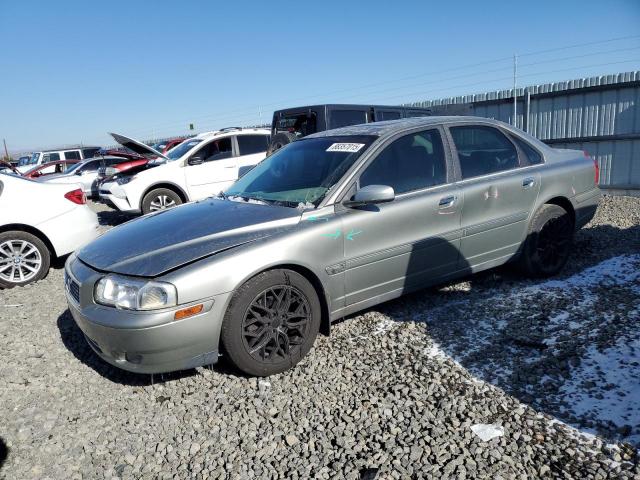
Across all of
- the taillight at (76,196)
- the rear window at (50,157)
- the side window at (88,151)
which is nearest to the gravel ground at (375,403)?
the taillight at (76,196)

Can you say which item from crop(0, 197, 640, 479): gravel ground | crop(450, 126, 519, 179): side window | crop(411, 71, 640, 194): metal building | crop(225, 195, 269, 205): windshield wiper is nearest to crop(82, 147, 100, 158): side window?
crop(411, 71, 640, 194): metal building

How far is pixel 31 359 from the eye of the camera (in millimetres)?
3637

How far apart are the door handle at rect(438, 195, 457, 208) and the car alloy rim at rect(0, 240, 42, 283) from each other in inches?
190

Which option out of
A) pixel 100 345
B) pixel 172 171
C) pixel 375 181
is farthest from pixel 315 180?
pixel 172 171

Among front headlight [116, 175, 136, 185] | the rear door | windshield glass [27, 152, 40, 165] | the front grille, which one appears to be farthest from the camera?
windshield glass [27, 152, 40, 165]

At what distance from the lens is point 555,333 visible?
142 inches

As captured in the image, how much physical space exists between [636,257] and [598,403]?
10.7ft

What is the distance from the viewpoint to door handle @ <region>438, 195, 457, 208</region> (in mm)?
3896

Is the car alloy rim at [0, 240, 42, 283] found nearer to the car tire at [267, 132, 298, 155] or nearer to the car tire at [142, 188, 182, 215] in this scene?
the car tire at [142, 188, 182, 215]

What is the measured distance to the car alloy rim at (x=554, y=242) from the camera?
15.4ft

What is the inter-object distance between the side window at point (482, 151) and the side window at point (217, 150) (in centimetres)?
631

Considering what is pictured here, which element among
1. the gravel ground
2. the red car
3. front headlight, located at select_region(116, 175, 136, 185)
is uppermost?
front headlight, located at select_region(116, 175, 136, 185)

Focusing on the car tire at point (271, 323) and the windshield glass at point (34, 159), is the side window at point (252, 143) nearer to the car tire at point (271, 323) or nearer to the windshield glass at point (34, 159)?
the car tire at point (271, 323)

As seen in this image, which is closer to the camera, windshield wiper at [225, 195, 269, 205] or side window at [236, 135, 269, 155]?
windshield wiper at [225, 195, 269, 205]
